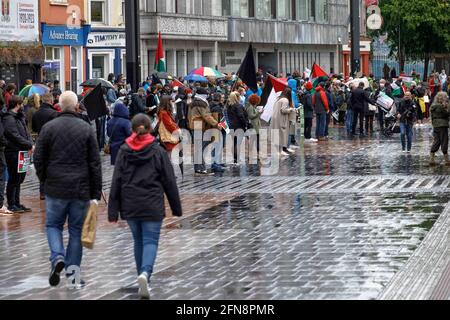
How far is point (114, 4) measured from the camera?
4950 centimetres

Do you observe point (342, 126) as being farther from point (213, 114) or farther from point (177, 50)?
point (213, 114)

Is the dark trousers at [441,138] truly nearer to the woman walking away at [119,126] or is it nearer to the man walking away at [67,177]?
the woman walking away at [119,126]

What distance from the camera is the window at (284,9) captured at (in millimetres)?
67750

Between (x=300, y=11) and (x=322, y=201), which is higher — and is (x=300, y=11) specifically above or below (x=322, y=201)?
above

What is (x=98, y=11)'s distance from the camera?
1935 inches

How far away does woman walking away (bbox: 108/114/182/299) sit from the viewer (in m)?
12.0

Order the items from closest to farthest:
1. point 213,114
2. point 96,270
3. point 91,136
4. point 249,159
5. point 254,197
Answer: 1. point 91,136
2. point 96,270
3. point 254,197
4. point 213,114
5. point 249,159

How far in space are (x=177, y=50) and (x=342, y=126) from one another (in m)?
13.7

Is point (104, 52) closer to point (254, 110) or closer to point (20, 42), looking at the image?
point (20, 42)

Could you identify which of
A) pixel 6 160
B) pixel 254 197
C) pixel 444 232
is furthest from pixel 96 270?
pixel 254 197

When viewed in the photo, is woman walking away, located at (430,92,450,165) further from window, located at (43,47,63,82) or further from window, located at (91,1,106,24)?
window, located at (91,1,106,24)

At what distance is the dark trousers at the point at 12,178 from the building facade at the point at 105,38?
28053 mm
